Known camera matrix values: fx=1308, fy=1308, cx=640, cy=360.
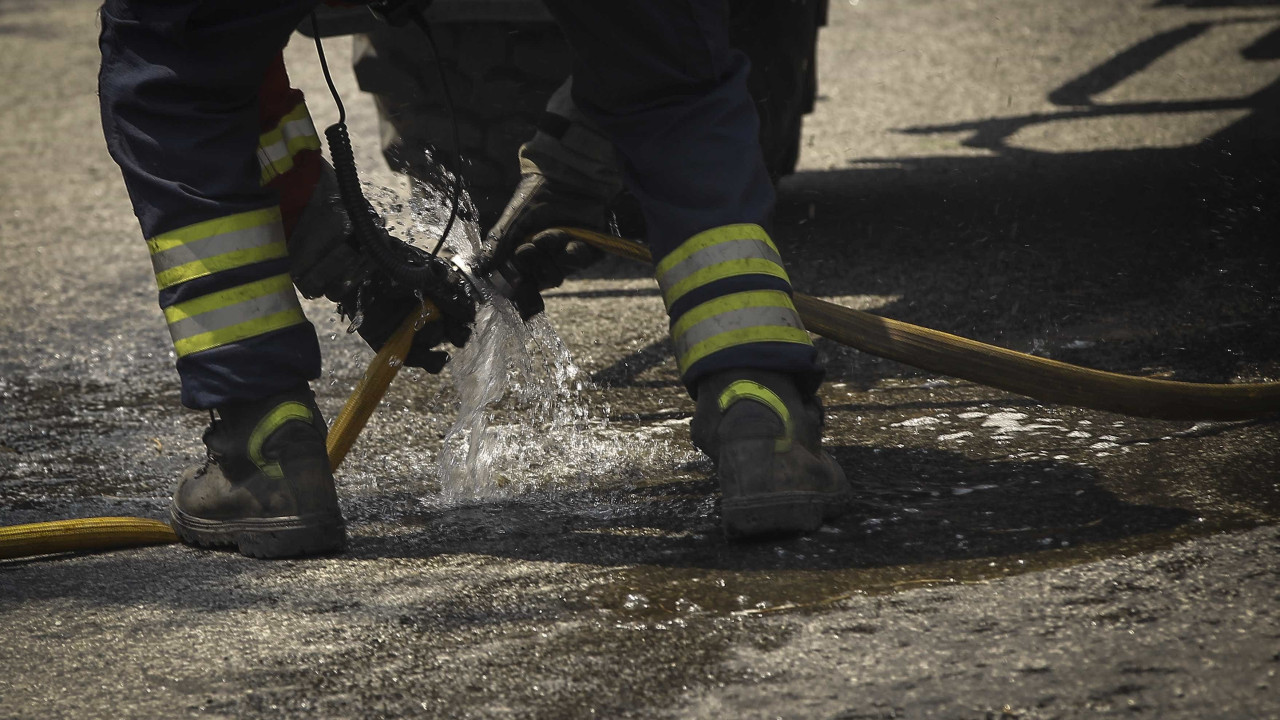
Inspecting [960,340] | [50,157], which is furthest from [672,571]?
[50,157]

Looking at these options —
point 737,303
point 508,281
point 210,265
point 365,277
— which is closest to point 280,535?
point 210,265

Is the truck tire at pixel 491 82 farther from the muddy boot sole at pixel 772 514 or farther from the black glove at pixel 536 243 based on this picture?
the muddy boot sole at pixel 772 514

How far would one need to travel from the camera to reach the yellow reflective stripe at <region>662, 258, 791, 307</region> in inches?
71.2

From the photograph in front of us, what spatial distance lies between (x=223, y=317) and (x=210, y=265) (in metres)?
0.07

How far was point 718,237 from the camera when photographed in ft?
5.97

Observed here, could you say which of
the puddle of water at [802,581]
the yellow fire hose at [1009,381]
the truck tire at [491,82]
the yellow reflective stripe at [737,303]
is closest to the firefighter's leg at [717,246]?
the yellow reflective stripe at [737,303]

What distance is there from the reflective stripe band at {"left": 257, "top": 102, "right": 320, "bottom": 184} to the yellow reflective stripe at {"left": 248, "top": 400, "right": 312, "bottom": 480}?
0.41 metres

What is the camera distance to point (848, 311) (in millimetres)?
2076

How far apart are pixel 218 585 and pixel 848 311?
1.02 m

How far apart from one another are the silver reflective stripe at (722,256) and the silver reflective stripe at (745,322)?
55mm

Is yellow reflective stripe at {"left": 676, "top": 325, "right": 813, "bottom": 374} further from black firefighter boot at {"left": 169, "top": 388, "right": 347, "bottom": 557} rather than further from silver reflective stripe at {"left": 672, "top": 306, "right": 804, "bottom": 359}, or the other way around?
black firefighter boot at {"left": 169, "top": 388, "right": 347, "bottom": 557}

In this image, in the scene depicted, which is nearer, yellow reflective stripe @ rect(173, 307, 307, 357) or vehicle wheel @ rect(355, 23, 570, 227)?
yellow reflective stripe @ rect(173, 307, 307, 357)

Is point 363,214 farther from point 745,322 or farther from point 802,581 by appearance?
Answer: point 802,581

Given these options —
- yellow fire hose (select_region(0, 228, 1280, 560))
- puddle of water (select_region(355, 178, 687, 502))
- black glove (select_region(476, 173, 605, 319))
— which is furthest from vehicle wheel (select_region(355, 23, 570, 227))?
yellow fire hose (select_region(0, 228, 1280, 560))
